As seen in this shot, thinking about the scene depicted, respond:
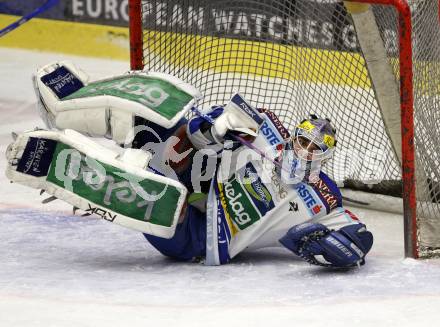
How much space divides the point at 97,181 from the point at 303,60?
1.65 meters

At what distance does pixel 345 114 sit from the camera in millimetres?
5176

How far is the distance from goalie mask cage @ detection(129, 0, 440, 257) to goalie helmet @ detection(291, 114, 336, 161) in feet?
2.26

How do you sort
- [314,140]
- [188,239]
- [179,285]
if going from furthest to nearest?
[188,239] → [314,140] → [179,285]

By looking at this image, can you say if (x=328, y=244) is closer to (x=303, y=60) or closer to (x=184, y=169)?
(x=184, y=169)

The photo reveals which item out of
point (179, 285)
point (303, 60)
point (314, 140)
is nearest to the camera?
point (179, 285)

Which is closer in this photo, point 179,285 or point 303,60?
point 179,285

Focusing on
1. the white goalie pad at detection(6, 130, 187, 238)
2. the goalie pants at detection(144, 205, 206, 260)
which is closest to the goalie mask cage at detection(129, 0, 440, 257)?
the goalie pants at detection(144, 205, 206, 260)

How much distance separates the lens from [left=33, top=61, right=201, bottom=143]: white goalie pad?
3.94m

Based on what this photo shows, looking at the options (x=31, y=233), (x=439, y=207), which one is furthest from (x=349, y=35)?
(x=31, y=233)

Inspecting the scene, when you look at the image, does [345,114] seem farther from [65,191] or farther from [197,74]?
[65,191]

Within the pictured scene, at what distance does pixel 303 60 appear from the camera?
17.1 ft

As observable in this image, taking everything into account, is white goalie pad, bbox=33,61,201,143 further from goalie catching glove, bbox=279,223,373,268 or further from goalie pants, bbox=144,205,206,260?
goalie catching glove, bbox=279,223,373,268

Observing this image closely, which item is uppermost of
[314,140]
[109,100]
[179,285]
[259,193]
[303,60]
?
[303,60]

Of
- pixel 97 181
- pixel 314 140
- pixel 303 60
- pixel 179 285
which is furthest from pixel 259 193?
pixel 303 60
